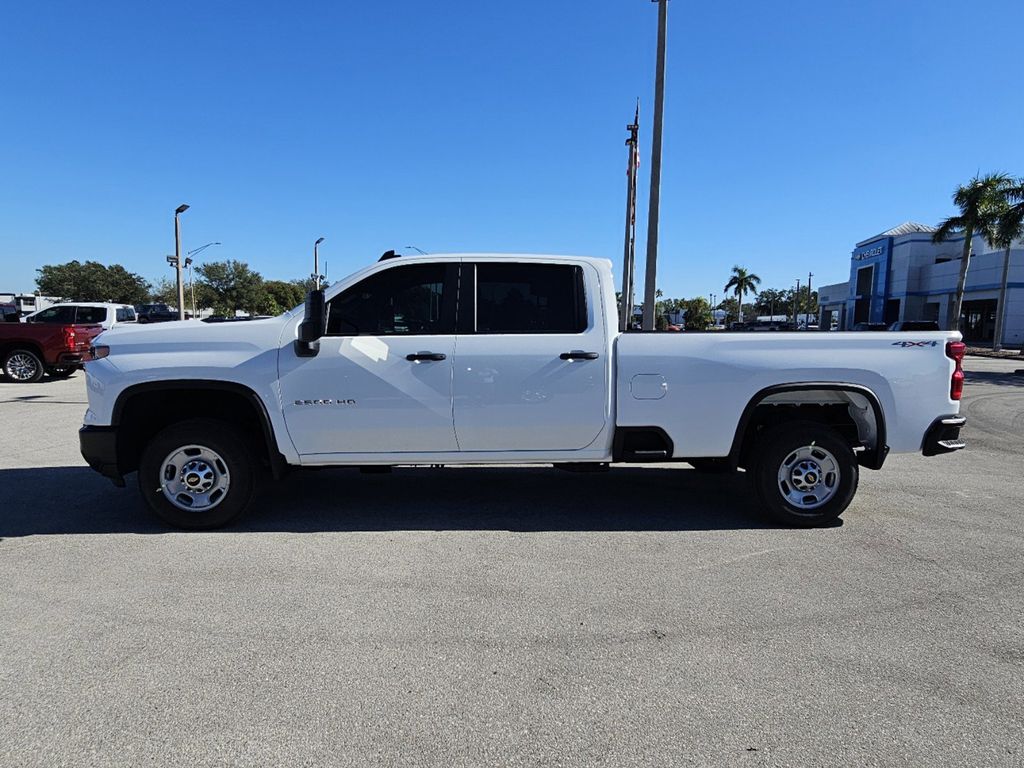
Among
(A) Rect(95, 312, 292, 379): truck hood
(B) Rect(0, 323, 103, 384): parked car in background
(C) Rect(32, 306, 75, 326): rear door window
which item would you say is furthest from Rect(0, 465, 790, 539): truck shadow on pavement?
(C) Rect(32, 306, 75, 326): rear door window

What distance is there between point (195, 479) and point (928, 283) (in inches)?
2351

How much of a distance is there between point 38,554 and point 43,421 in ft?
21.5

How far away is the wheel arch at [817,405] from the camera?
484 centimetres

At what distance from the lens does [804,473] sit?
4996mm

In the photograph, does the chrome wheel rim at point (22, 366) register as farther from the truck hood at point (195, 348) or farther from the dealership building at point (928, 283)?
the dealership building at point (928, 283)

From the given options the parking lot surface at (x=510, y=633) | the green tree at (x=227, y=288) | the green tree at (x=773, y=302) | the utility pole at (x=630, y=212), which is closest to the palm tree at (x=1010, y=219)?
the utility pole at (x=630, y=212)

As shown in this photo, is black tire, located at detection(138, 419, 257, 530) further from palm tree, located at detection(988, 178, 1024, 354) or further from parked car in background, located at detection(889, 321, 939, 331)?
palm tree, located at detection(988, 178, 1024, 354)

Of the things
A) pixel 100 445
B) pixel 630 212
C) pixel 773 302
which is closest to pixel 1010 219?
pixel 630 212

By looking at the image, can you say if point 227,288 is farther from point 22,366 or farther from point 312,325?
point 312,325

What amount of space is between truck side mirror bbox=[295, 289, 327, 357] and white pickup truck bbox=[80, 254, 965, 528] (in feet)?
0.10

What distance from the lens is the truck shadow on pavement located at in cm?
502

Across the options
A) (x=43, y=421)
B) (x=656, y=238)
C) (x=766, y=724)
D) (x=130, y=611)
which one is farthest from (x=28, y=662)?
(x=656, y=238)

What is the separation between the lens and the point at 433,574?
407 cm

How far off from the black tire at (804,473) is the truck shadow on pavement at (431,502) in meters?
0.24
